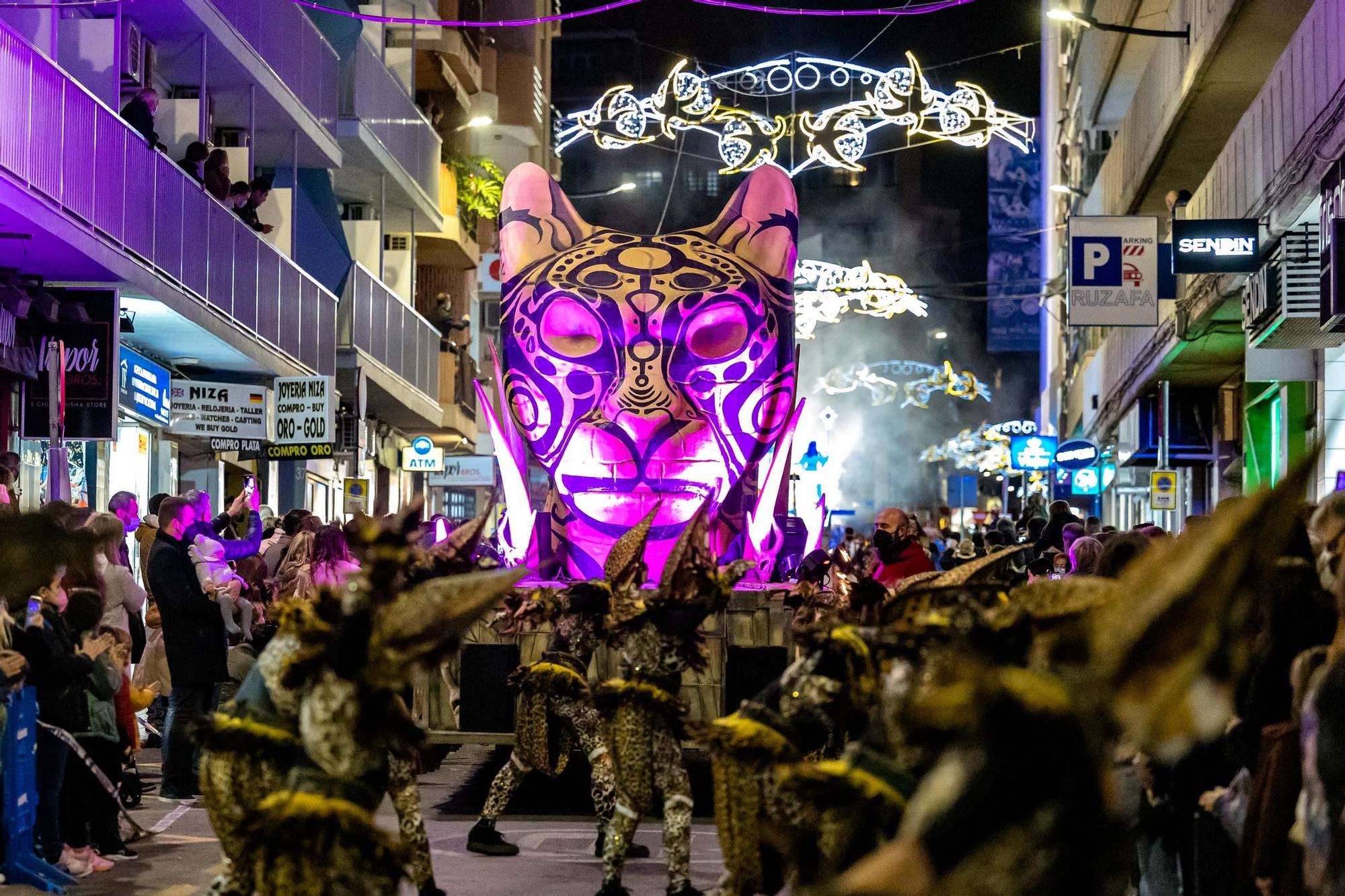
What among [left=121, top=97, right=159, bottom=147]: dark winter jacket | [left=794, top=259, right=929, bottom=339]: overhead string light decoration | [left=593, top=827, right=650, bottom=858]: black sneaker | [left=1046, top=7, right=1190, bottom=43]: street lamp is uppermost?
[left=1046, top=7, right=1190, bottom=43]: street lamp

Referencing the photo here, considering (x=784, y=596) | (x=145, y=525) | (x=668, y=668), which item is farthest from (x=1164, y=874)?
(x=145, y=525)

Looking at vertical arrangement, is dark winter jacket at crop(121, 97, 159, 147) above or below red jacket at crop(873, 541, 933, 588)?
above

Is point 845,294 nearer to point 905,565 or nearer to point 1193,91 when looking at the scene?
point 1193,91

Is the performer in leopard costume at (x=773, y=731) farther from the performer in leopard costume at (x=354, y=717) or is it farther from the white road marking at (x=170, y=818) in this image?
the white road marking at (x=170, y=818)

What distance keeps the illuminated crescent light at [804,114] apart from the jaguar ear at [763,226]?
729 centimetres

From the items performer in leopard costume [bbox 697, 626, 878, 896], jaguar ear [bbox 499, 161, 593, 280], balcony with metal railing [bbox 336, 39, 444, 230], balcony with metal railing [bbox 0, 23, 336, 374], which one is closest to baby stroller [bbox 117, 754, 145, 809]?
jaguar ear [bbox 499, 161, 593, 280]

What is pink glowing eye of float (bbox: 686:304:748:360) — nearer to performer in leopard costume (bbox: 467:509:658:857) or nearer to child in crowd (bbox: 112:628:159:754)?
performer in leopard costume (bbox: 467:509:658:857)

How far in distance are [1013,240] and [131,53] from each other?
143 feet

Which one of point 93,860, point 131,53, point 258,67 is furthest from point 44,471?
point 93,860

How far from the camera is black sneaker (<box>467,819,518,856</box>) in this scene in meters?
10.6

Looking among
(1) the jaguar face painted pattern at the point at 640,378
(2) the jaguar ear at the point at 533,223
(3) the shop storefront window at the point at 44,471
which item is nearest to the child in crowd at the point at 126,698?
(1) the jaguar face painted pattern at the point at 640,378

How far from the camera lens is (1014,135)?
77.6 ft

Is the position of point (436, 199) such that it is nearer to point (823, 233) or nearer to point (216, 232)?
point (216, 232)

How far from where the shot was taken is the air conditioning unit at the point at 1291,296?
15.9 meters
